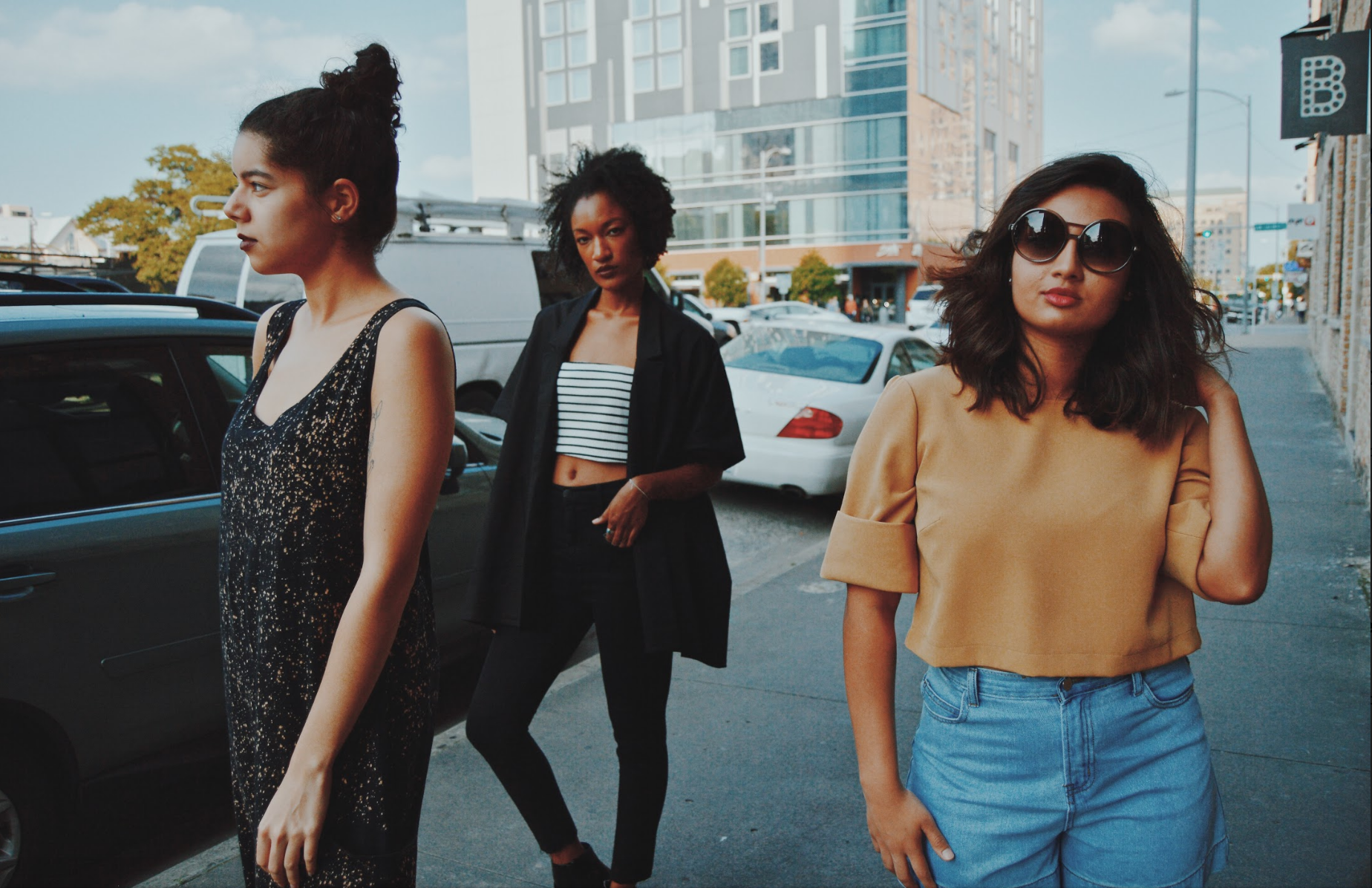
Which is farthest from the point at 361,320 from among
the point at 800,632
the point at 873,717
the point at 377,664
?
the point at 800,632

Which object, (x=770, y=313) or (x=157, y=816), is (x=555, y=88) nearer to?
(x=770, y=313)

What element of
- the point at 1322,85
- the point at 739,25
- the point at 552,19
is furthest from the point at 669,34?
the point at 1322,85

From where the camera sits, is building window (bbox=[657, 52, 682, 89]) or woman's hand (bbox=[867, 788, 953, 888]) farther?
building window (bbox=[657, 52, 682, 89])

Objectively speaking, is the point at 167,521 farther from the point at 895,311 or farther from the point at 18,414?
Result: the point at 895,311

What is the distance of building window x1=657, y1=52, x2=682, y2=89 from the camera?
6800cm

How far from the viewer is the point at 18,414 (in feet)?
10.2

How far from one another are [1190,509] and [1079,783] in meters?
0.44

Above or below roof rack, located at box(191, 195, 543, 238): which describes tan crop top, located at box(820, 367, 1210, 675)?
below

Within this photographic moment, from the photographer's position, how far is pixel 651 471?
8.99ft

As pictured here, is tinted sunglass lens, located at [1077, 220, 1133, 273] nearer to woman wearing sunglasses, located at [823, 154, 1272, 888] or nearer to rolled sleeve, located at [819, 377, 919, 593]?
woman wearing sunglasses, located at [823, 154, 1272, 888]

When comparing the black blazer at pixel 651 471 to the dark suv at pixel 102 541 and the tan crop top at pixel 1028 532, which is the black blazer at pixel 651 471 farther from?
the dark suv at pixel 102 541

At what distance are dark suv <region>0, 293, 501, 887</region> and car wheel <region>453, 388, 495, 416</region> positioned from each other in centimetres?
634

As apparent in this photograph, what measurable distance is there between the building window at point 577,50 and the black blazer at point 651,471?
72.9 meters

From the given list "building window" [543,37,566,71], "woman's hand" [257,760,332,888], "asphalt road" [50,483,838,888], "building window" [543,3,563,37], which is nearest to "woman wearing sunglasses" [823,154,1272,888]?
"woman's hand" [257,760,332,888]
